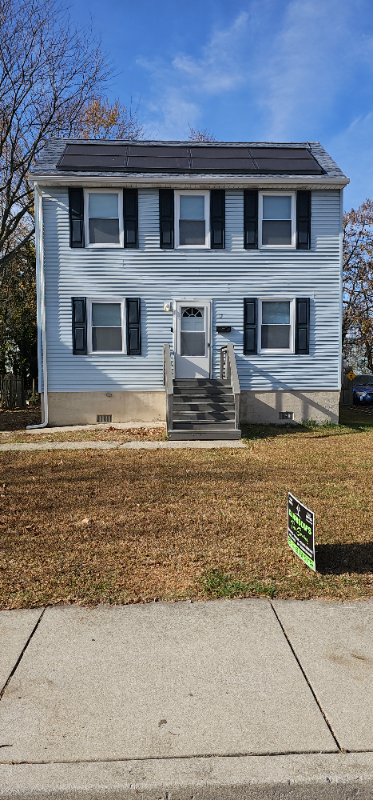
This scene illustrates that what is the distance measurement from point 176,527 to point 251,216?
1015 cm

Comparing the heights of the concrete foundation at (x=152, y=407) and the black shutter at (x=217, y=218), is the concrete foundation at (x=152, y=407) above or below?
below

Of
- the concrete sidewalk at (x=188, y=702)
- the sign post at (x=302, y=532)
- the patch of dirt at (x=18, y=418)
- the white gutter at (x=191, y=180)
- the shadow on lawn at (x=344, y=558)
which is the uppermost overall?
the white gutter at (x=191, y=180)

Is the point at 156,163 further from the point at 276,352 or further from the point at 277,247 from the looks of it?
the point at 276,352

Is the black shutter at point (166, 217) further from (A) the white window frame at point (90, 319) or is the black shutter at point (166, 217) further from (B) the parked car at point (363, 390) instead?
(B) the parked car at point (363, 390)

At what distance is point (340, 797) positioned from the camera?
238cm

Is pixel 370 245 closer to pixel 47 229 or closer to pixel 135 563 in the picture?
pixel 47 229

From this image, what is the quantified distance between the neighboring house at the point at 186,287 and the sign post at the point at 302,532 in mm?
8740

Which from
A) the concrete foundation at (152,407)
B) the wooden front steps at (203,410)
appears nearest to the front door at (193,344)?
the wooden front steps at (203,410)

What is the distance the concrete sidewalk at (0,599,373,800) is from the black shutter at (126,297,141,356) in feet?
33.6

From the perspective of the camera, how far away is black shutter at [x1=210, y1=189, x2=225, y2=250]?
44.8 feet

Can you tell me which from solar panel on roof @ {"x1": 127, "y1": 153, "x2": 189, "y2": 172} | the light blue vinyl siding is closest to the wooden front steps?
the light blue vinyl siding

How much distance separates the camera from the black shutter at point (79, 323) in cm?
1366

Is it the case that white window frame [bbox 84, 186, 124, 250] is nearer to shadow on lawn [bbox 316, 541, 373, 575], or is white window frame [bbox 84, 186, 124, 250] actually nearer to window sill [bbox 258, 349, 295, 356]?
window sill [bbox 258, 349, 295, 356]

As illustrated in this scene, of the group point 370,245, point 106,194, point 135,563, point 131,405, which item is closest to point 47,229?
point 106,194
